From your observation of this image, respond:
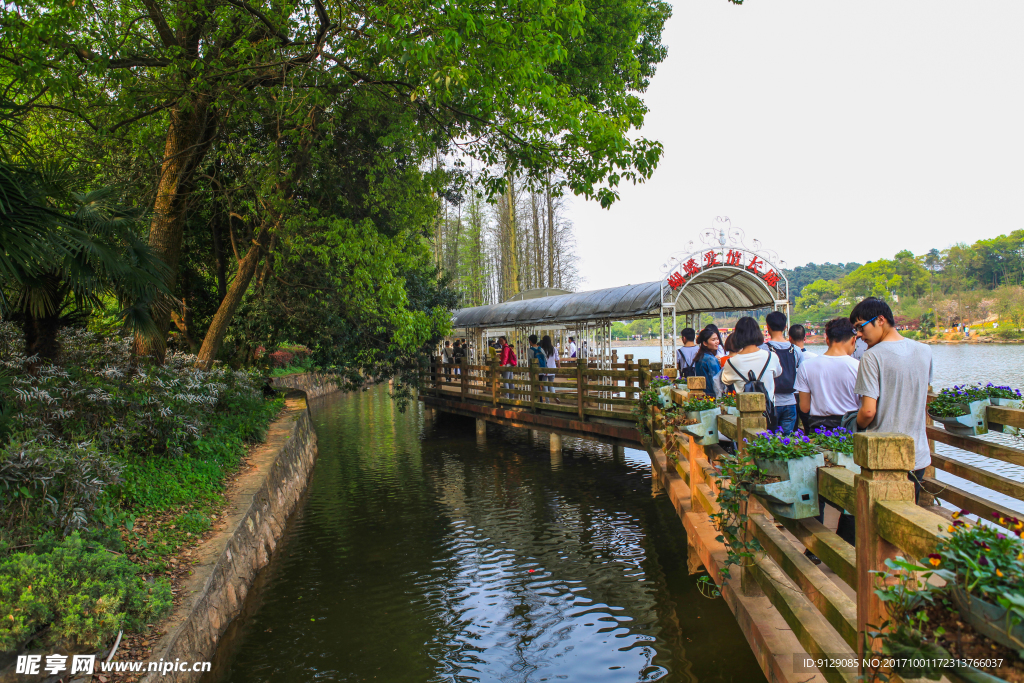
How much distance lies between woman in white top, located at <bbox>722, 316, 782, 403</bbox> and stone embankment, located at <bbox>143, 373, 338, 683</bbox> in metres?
4.63

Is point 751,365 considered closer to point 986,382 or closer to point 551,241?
point 986,382

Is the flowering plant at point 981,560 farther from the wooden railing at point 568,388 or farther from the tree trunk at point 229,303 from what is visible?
the tree trunk at point 229,303

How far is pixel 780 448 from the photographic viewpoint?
321 cm

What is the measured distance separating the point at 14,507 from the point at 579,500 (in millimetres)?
7752

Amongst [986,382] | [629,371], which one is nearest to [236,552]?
[629,371]

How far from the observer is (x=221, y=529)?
6602 mm

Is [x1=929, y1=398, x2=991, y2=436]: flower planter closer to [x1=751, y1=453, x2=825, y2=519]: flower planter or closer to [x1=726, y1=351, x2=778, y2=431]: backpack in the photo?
[x1=726, y1=351, x2=778, y2=431]: backpack

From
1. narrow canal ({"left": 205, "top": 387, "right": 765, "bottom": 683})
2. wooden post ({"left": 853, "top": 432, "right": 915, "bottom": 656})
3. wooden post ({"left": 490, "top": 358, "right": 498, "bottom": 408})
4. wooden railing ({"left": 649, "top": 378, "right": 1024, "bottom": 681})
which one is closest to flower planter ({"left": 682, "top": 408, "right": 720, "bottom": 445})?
wooden railing ({"left": 649, "top": 378, "right": 1024, "bottom": 681})

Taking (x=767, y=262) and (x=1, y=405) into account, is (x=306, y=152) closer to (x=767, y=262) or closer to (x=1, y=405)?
(x=1, y=405)

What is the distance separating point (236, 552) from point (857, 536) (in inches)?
238

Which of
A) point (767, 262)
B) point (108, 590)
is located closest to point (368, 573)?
point (108, 590)

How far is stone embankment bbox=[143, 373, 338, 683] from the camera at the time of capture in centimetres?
466

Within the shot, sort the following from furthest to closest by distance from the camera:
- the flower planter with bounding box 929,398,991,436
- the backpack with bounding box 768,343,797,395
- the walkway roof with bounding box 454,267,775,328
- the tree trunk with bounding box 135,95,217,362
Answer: the walkway roof with bounding box 454,267,775,328 → the tree trunk with bounding box 135,95,217,362 → the backpack with bounding box 768,343,797,395 → the flower planter with bounding box 929,398,991,436

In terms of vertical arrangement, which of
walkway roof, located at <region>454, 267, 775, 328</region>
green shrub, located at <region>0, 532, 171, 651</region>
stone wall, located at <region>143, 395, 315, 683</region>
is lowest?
stone wall, located at <region>143, 395, 315, 683</region>
